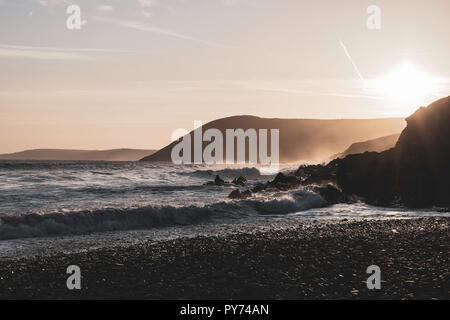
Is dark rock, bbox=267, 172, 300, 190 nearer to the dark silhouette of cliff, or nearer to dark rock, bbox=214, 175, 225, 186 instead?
the dark silhouette of cliff

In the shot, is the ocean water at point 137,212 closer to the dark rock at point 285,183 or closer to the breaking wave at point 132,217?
the breaking wave at point 132,217

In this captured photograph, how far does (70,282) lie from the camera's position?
29.6 ft

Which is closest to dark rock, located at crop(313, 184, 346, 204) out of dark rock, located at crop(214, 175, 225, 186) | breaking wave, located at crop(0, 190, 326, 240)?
breaking wave, located at crop(0, 190, 326, 240)

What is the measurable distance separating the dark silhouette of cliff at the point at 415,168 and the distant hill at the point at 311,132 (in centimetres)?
12299

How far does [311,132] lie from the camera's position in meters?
162

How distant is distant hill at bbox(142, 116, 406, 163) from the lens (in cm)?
15362

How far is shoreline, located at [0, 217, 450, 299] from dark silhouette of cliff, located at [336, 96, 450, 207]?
902 cm

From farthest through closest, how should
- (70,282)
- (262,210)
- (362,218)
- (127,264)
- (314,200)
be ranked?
(314,200) → (262,210) → (362,218) → (127,264) → (70,282)

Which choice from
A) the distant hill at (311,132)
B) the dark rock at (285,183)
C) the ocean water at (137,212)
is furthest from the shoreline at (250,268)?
the distant hill at (311,132)

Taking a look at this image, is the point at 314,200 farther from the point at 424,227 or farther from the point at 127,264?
the point at 127,264
